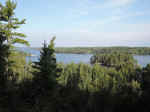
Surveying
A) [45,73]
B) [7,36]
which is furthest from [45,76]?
[7,36]

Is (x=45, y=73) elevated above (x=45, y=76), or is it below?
above

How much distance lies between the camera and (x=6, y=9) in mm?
9562

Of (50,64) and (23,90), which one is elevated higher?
(50,64)

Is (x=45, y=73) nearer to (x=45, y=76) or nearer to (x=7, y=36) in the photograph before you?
(x=45, y=76)

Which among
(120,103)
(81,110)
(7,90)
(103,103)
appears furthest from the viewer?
(7,90)

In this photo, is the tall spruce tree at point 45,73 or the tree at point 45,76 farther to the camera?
the tall spruce tree at point 45,73

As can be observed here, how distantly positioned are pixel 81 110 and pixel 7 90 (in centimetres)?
674

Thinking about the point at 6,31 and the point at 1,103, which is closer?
the point at 1,103

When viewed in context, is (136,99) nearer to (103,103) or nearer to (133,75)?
(103,103)

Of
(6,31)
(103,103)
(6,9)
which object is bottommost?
(103,103)

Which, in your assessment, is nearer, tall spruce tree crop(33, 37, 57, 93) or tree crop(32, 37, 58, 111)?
tree crop(32, 37, 58, 111)

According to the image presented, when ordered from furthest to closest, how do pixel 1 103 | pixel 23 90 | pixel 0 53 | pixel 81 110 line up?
pixel 0 53
pixel 23 90
pixel 1 103
pixel 81 110

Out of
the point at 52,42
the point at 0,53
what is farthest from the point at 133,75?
the point at 0,53

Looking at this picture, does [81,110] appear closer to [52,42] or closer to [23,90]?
[23,90]
